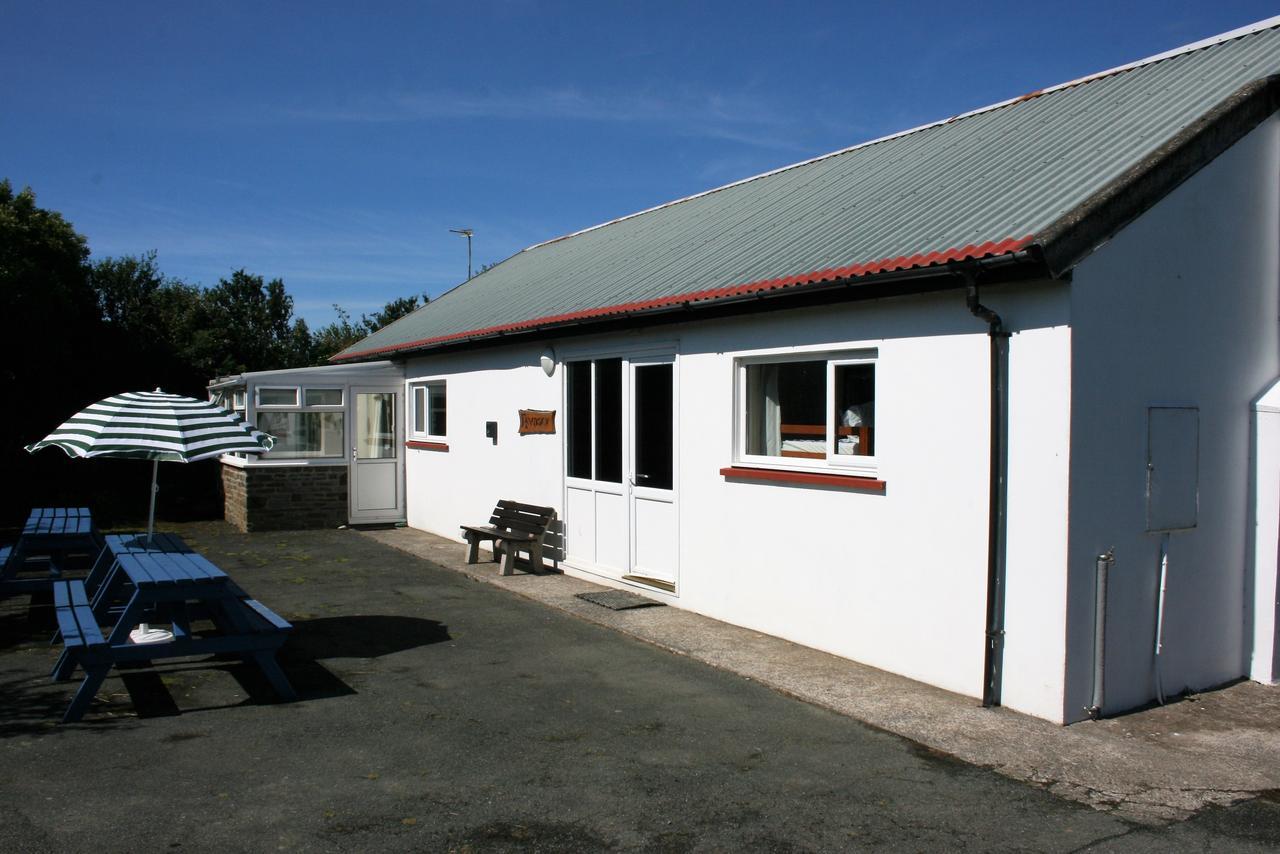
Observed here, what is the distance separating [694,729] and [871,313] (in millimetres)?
3359

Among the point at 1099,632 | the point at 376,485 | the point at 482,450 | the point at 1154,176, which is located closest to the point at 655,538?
the point at 482,450

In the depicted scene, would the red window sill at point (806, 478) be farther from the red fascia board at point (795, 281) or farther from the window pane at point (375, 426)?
the window pane at point (375, 426)

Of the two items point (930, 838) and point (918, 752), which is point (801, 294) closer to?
point (918, 752)

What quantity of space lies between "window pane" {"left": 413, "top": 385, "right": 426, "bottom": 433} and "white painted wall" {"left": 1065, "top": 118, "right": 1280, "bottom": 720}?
39.8ft

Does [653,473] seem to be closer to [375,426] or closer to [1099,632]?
[1099,632]

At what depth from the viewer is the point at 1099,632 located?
638 centimetres

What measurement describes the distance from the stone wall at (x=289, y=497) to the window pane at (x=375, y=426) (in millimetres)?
555

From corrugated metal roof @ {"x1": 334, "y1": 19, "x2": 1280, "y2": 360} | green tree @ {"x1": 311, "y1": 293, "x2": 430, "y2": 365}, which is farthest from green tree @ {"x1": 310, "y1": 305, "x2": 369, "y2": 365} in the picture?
corrugated metal roof @ {"x1": 334, "y1": 19, "x2": 1280, "y2": 360}

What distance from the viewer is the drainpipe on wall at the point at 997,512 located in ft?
21.5

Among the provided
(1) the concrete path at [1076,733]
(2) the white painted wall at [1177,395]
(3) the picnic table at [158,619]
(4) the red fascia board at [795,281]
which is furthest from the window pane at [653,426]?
(2) the white painted wall at [1177,395]

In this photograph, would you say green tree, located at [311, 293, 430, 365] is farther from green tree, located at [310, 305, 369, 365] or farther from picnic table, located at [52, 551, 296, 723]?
picnic table, located at [52, 551, 296, 723]

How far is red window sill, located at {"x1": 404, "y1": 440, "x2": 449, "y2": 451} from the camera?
50.8 feet

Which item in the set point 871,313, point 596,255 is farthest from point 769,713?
point 596,255

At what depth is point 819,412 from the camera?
832 cm
